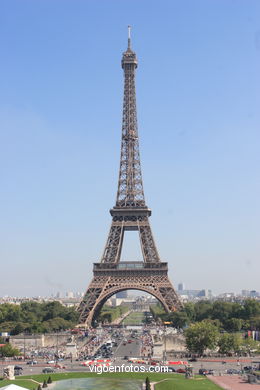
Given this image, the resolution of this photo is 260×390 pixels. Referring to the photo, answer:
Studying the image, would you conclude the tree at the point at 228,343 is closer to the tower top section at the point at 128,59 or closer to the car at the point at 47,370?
the car at the point at 47,370

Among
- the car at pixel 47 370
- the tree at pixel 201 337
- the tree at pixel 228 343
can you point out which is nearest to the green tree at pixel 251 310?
the tree at pixel 228 343

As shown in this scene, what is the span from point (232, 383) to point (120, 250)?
61.4 metres

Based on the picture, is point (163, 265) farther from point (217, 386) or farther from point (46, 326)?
point (217, 386)

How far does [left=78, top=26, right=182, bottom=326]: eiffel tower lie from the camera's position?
109 metres

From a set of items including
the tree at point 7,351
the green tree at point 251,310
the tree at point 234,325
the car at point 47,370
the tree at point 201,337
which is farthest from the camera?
the green tree at point 251,310

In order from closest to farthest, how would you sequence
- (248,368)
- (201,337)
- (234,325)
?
(248,368), (201,337), (234,325)

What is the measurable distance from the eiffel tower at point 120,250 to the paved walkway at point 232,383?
47866mm

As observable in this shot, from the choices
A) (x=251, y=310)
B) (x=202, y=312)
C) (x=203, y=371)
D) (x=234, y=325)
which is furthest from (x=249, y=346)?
(x=202, y=312)

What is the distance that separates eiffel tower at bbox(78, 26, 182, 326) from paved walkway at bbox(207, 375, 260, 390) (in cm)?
4787

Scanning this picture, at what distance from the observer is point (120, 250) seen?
115m

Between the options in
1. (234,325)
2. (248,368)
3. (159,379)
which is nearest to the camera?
(159,379)

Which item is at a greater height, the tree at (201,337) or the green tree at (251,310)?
the green tree at (251,310)

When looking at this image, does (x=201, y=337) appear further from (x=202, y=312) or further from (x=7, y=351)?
(x=202, y=312)

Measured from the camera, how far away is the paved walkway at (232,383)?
52.4m
